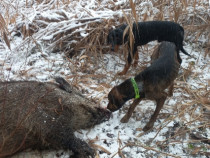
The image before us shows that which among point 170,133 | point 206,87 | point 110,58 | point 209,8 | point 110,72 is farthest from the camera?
point 209,8

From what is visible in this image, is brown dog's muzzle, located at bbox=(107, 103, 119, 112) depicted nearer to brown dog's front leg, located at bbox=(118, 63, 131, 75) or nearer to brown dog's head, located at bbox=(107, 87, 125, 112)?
brown dog's head, located at bbox=(107, 87, 125, 112)

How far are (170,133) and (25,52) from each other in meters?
2.87

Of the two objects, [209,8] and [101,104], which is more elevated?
[209,8]

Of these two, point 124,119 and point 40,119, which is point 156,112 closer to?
point 124,119

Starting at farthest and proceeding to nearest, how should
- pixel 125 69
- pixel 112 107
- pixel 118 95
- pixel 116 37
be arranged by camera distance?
pixel 125 69
pixel 116 37
pixel 112 107
pixel 118 95

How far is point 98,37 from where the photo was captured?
13.7 feet

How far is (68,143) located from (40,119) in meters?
0.41

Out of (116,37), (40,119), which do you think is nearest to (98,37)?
(116,37)

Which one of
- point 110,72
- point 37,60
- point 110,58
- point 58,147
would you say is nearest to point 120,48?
point 110,58

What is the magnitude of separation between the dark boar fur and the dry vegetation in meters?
0.63

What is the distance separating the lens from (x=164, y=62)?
9.16ft

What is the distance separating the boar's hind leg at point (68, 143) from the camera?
236cm

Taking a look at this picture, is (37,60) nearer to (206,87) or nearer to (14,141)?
(14,141)

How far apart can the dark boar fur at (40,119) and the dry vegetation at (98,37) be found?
635 mm
